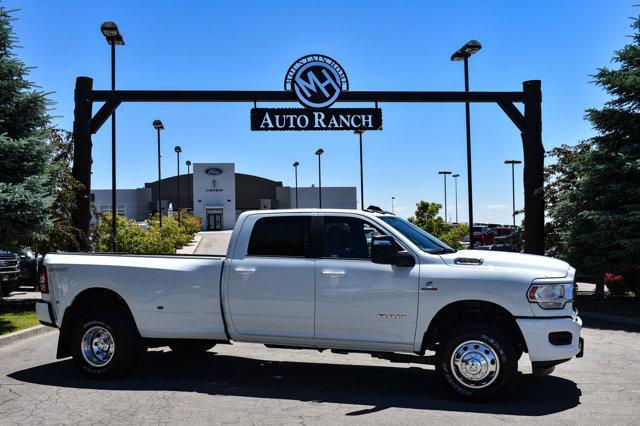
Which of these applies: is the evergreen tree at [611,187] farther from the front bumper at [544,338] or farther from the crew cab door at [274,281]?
the crew cab door at [274,281]

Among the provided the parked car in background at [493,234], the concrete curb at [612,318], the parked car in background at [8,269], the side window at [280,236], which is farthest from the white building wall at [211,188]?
the side window at [280,236]

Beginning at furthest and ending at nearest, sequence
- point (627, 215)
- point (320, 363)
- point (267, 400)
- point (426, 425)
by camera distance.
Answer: point (627, 215), point (320, 363), point (267, 400), point (426, 425)

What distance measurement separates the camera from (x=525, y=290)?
5859mm

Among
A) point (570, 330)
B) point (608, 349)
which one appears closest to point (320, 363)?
point (570, 330)

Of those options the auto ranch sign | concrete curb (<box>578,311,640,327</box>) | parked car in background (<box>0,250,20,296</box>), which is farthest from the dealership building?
concrete curb (<box>578,311,640,327</box>)

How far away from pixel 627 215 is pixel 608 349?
4780mm

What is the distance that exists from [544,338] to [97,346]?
5022 millimetres

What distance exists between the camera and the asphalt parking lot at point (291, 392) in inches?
219

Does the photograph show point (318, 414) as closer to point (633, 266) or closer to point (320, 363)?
point (320, 363)

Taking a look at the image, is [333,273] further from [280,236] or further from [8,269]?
[8,269]

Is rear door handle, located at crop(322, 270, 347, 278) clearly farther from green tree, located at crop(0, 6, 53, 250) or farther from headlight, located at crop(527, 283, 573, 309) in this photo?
green tree, located at crop(0, 6, 53, 250)

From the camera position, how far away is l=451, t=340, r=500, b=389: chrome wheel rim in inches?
232

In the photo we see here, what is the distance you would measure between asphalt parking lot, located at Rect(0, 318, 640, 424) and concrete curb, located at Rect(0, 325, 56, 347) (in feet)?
3.07

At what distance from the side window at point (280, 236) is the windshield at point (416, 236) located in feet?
3.02
